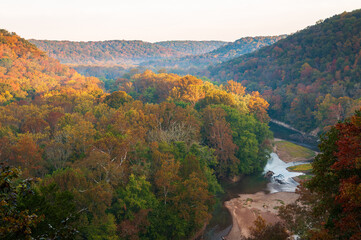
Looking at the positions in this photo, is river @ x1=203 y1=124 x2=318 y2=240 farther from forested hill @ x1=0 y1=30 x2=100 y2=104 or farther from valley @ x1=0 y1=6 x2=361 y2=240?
forested hill @ x1=0 y1=30 x2=100 y2=104

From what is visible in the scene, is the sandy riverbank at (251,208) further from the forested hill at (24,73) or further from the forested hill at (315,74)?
the forested hill at (24,73)

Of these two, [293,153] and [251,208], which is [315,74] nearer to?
[293,153]

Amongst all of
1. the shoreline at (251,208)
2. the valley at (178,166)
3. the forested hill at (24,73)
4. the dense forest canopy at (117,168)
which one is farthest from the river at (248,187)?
the forested hill at (24,73)

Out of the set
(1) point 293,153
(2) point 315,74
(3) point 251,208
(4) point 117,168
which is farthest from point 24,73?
(2) point 315,74

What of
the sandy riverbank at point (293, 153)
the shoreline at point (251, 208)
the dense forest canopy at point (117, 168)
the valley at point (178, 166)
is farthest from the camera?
the sandy riverbank at point (293, 153)

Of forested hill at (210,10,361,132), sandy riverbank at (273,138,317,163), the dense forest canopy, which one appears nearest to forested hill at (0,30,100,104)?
the dense forest canopy

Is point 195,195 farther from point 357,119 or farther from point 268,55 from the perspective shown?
point 268,55
